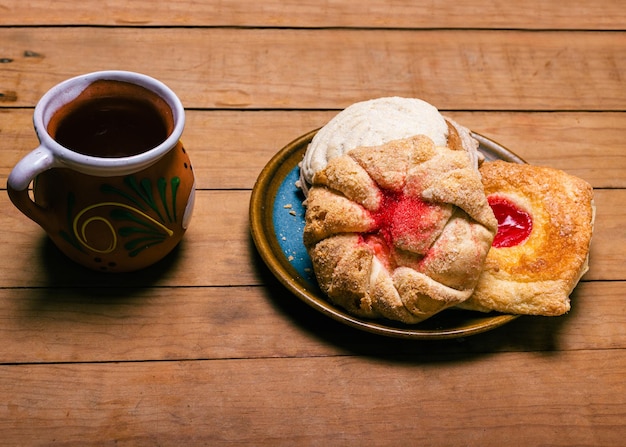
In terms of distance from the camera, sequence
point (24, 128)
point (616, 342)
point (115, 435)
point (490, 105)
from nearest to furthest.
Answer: point (115, 435) → point (616, 342) → point (24, 128) → point (490, 105)

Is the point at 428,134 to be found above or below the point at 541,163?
above

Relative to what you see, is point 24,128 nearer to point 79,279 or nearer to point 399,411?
point 79,279

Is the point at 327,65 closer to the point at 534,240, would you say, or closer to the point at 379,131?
the point at 379,131

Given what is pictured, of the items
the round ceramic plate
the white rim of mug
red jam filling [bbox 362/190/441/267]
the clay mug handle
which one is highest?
the white rim of mug

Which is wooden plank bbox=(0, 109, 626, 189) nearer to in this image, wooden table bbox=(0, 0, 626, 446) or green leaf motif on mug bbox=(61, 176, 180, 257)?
wooden table bbox=(0, 0, 626, 446)

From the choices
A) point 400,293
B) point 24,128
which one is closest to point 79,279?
point 24,128

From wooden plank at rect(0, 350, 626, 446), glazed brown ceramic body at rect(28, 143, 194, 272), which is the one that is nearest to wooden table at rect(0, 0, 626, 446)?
wooden plank at rect(0, 350, 626, 446)

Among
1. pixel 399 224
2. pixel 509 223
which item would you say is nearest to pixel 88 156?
pixel 399 224
